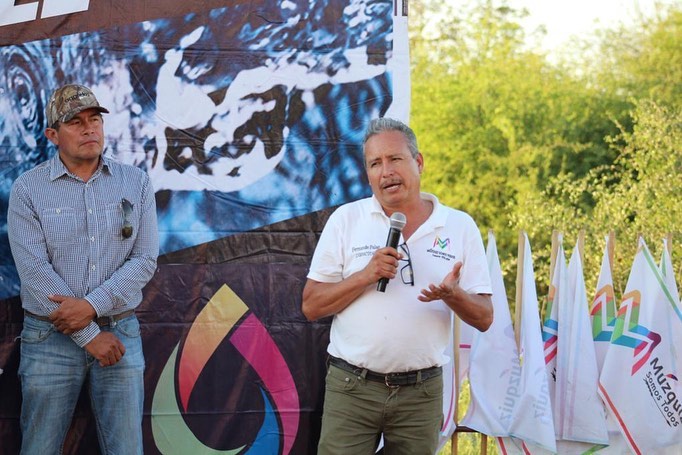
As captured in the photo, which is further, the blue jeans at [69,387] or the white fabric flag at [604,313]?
the white fabric flag at [604,313]

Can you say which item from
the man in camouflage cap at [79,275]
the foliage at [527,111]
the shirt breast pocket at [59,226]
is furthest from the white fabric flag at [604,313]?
the foliage at [527,111]

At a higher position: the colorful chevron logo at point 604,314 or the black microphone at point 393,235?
the black microphone at point 393,235

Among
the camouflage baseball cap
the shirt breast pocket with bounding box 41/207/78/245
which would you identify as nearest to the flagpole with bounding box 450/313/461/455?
the shirt breast pocket with bounding box 41/207/78/245

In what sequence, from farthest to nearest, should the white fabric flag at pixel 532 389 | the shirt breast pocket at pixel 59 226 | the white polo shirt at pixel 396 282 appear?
the white fabric flag at pixel 532 389 → the shirt breast pocket at pixel 59 226 → the white polo shirt at pixel 396 282

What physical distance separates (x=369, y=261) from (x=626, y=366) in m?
1.68

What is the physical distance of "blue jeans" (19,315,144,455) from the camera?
11.8 ft

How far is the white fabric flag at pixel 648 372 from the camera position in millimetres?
4172

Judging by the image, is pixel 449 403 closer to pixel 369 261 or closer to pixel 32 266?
pixel 369 261

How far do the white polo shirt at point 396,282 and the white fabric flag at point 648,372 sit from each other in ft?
3.87

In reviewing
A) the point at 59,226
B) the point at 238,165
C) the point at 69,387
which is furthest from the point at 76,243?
the point at 238,165

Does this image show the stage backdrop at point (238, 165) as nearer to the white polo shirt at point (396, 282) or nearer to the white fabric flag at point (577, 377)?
the white polo shirt at point (396, 282)

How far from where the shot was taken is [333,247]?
343 cm

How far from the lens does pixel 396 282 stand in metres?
3.34

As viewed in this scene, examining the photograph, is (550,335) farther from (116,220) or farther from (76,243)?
(76,243)
